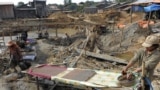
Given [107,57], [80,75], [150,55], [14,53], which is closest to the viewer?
[150,55]

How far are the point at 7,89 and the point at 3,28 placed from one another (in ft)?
49.3

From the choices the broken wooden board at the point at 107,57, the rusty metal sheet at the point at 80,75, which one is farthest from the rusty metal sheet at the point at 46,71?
the broken wooden board at the point at 107,57

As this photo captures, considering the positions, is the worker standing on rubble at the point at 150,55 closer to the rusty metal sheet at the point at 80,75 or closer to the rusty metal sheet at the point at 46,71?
the rusty metal sheet at the point at 80,75

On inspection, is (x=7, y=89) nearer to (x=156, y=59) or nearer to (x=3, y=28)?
(x=156, y=59)

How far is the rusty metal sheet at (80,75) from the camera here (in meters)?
6.07

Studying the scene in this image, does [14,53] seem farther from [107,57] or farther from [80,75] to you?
[80,75]

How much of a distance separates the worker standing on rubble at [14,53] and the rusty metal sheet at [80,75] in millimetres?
4689

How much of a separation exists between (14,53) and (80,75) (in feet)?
16.9

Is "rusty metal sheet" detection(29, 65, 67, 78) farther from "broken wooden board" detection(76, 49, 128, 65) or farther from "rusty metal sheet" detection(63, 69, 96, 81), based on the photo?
"broken wooden board" detection(76, 49, 128, 65)

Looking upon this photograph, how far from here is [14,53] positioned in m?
10.5

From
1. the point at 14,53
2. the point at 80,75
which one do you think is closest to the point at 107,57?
the point at 14,53

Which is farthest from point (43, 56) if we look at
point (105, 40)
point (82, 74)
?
point (82, 74)

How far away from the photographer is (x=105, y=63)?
11086mm

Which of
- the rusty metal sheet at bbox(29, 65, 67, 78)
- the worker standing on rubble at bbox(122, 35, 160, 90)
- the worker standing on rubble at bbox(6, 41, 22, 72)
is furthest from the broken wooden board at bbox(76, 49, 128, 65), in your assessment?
the worker standing on rubble at bbox(122, 35, 160, 90)
